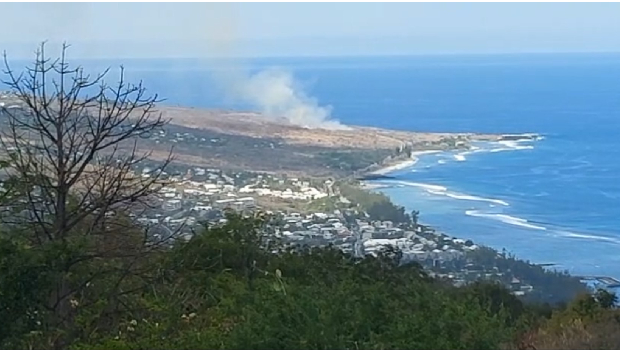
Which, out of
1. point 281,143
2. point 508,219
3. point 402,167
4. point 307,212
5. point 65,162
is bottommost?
point 508,219

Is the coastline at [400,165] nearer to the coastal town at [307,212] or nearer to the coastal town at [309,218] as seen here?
the coastal town at [307,212]

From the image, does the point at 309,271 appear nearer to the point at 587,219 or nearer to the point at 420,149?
the point at 587,219

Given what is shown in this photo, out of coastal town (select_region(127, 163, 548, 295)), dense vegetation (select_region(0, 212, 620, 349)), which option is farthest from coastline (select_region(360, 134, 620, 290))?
dense vegetation (select_region(0, 212, 620, 349))

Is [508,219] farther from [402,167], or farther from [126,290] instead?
[126,290]

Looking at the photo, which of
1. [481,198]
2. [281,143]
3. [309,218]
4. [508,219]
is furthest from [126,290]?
[281,143]

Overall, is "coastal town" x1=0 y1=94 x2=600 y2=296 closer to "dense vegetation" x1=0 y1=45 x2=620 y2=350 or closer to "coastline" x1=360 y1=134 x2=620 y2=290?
"coastline" x1=360 y1=134 x2=620 y2=290

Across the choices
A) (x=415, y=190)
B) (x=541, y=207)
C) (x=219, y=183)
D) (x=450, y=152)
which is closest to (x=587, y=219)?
(x=541, y=207)

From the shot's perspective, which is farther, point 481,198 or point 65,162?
point 481,198
